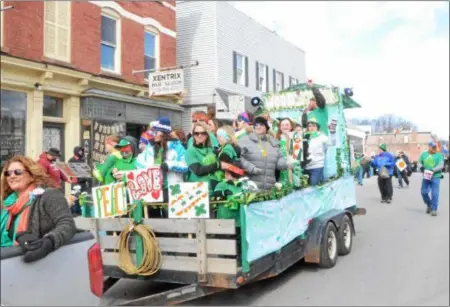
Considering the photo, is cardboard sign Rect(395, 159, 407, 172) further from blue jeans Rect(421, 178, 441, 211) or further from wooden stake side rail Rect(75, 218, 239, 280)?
wooden stake side rail Rect(75, 218, 239, 280)

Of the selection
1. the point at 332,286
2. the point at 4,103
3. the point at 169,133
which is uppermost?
the point at 4,103

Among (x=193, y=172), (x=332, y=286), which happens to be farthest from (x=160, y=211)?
(x=332, y=286)

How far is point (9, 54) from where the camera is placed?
1059 cm

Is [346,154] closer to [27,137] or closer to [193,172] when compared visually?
[193,172]

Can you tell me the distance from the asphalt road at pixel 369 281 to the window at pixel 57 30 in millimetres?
8353

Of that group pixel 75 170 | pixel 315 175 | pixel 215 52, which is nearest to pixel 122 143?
pixel 315 175

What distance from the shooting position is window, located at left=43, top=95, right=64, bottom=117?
12039 mm

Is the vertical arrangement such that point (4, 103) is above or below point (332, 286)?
above

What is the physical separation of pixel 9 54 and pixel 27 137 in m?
2.08

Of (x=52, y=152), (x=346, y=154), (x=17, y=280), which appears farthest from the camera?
(x=346, y=154)

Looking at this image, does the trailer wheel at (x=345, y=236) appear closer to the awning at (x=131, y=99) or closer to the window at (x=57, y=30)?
the awning at (x=131, y=99)

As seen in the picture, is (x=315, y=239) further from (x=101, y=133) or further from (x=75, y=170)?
(x=101, y=133)

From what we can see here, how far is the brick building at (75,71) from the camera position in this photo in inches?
430

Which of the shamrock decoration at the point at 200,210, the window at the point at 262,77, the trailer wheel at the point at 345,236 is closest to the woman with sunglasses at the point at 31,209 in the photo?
the shamrock decoration at the point at 200,210
